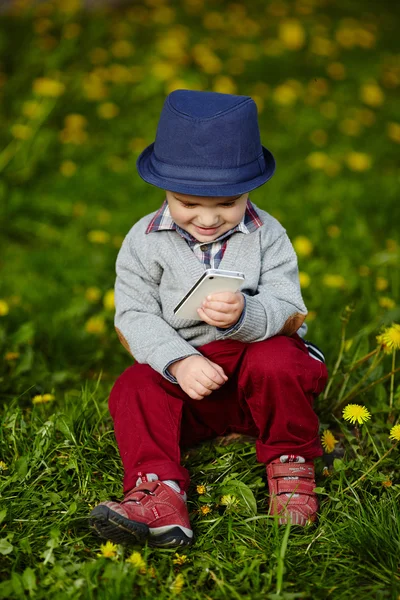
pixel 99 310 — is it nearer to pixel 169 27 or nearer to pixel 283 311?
pixel 283 311

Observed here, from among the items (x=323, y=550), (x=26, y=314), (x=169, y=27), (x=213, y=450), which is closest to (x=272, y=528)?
(x=323, y=550)

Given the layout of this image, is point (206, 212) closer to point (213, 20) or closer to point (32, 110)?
point (32, 110)

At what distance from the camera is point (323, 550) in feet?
6.10

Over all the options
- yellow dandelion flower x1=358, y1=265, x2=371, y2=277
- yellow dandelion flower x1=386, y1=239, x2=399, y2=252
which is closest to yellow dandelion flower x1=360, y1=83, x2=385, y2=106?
yellow dandelion flower x1=386, y1=239, x2=399, y2=252

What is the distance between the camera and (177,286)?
84.6 inches

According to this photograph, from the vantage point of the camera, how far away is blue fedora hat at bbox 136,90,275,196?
192 cm

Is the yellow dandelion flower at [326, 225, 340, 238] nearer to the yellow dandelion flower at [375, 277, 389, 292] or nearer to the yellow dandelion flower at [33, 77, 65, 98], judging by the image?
the yellow dandelion flower at [375, 277, 389, 292]

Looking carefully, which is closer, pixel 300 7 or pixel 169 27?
pixel 169 27

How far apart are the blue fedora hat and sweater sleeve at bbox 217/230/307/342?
263 mm

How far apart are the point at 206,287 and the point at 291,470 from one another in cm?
55

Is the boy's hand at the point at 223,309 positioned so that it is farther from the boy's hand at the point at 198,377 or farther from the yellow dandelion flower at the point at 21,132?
the yellow dandelion flower at the point at 21,132

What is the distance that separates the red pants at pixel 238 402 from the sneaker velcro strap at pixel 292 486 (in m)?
0.07

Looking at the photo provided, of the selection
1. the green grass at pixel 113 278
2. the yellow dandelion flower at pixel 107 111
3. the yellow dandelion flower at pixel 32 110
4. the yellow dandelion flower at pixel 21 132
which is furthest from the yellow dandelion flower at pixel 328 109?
the yellow dandelion flower at pixel 21 132

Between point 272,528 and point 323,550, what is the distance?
0.44ft
